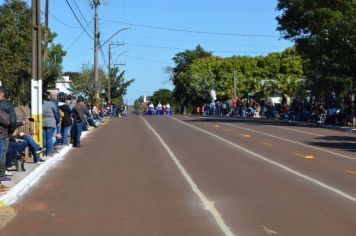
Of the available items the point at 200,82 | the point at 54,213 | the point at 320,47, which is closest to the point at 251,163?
the point at 54,213

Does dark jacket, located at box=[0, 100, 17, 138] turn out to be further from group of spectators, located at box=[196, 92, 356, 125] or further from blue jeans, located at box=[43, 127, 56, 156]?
group of spectators, located at box=[196, 92, 356, 125]

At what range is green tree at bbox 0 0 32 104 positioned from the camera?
30.0 meters

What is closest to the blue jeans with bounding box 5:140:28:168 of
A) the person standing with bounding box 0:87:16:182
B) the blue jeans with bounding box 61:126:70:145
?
the person standing with bounding box 0:87:16:182

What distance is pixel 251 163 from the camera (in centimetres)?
1786

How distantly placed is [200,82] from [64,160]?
80.0 metres

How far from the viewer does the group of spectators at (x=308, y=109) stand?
142ft

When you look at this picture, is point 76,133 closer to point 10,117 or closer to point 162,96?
point 10,117

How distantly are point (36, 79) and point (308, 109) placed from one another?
32.3 meters

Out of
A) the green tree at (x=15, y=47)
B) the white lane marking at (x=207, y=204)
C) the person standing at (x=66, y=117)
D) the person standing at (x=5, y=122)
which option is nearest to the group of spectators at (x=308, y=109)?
the green tree at (x=15, y=47)

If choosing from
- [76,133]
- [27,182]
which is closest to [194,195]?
[27,182]

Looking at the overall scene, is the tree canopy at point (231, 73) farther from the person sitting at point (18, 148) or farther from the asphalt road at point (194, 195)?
the person sitting at point (18, 148)

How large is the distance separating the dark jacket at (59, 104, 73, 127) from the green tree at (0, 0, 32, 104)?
835 cm

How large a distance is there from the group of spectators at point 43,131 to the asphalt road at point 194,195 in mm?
744

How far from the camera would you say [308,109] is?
48.8 metres
